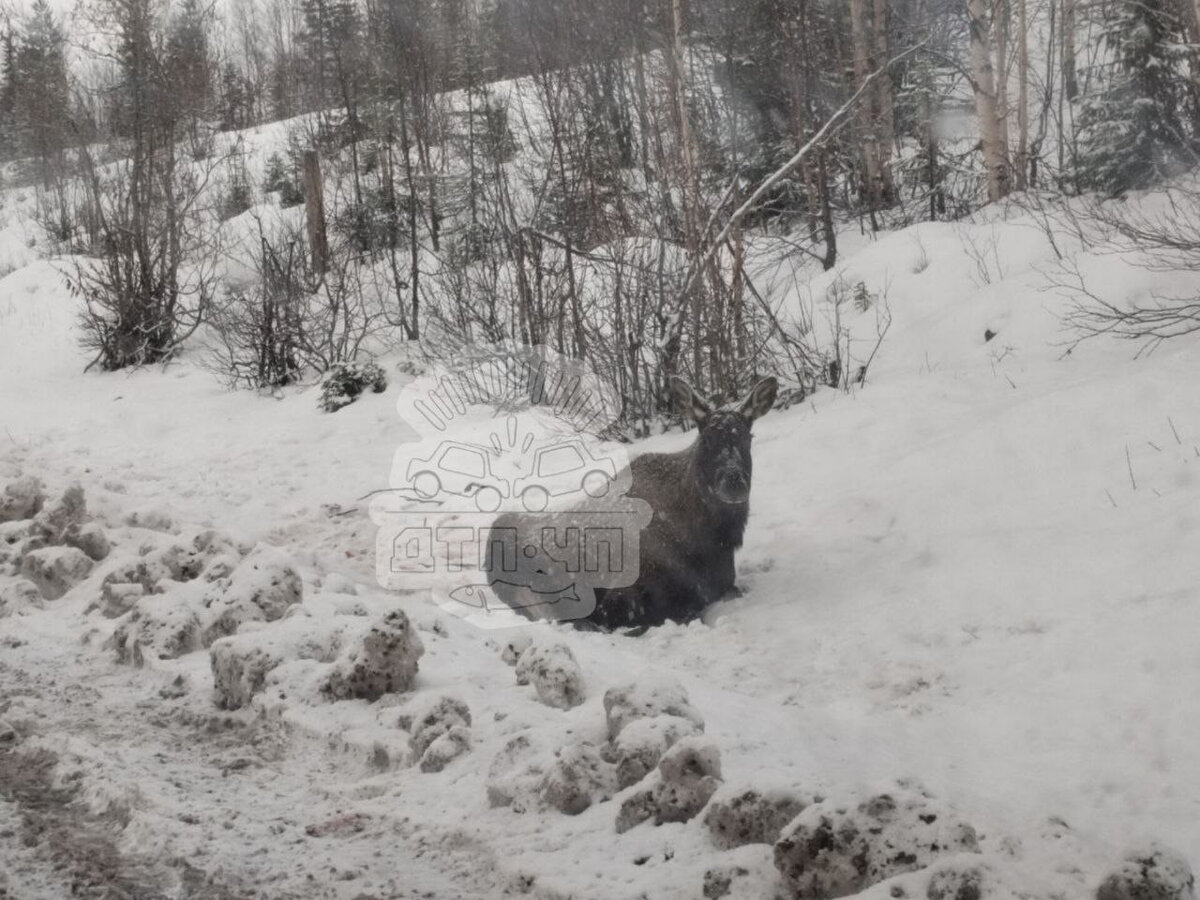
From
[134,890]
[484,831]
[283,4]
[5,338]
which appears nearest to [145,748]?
[134,890]

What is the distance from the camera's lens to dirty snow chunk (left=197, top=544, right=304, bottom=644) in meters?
5.02

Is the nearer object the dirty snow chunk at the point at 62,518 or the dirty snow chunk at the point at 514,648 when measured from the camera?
the dirty snow chunk at the point at 514,648

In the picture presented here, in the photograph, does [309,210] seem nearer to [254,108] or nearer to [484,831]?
[484,831]

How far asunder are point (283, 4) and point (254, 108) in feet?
32.3

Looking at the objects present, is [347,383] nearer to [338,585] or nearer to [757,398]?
[338,585]

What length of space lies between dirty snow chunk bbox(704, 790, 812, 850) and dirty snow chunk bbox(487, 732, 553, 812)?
632 mm

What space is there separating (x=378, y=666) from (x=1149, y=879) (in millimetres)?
2824

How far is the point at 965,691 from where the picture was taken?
4254 millimetres

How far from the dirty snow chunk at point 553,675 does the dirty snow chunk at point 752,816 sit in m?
1.28

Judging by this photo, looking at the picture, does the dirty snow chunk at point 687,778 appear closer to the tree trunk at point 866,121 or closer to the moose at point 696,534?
the moose at point 696,534

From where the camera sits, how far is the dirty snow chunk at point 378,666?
4203 mm

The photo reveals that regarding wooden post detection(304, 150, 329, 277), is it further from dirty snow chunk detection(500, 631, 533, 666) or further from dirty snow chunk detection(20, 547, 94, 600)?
dirty snow chunk detection(500, 631, 533, 666)

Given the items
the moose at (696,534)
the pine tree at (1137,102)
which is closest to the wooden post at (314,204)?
the pine tree at (1137,102)

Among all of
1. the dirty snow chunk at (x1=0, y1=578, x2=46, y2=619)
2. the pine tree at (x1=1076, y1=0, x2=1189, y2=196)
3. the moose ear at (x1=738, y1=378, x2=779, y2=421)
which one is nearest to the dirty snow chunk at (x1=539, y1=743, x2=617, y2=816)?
the moose ear at (x1=738, y1=378, x2=779, y2=421)
